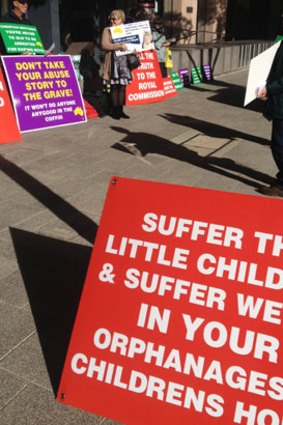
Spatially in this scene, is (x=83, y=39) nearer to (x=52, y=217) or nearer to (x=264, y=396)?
(x=52, y=217)

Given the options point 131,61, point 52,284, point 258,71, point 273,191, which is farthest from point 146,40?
point 52,284

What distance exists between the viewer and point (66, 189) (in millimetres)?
5328

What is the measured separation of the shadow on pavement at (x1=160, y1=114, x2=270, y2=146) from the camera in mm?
7918

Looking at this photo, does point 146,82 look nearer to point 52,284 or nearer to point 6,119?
point 6,119

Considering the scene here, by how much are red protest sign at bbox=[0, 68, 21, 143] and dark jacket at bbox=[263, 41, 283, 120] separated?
4028mm

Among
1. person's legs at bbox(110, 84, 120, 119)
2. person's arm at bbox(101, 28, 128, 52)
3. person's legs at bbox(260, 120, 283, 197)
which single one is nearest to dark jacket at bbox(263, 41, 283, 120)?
person's legs at bbox(260, 120, 283, 197)

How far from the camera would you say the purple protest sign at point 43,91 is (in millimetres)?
7523

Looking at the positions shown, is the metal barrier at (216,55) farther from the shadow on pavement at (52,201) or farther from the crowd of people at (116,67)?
the shadow on pavement at (52,201)

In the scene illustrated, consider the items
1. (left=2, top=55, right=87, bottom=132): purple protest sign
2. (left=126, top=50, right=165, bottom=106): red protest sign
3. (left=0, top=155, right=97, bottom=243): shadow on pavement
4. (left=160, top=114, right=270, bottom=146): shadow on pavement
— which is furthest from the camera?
(left=126, top=50, right=165, bottom=106): red protest sign

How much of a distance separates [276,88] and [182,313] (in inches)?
139

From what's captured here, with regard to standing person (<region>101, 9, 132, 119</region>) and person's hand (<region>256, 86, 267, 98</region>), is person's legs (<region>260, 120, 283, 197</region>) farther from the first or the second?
standing person (<region>101, 9, 132, 119</region>)

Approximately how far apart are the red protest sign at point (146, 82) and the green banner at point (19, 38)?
2.37 metres

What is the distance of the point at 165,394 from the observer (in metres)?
1.95

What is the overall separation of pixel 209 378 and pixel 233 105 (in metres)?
9.86
